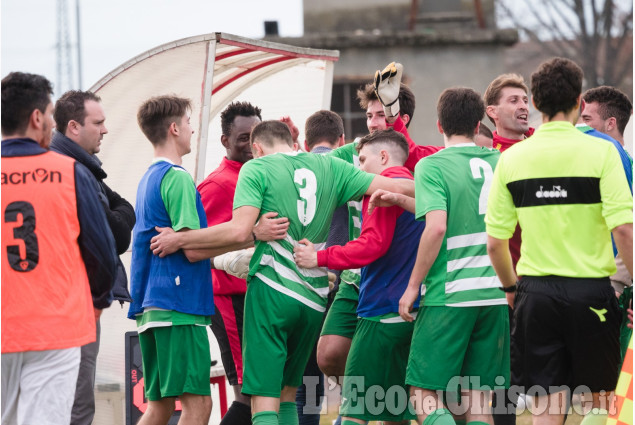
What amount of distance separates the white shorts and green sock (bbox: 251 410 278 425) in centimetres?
135

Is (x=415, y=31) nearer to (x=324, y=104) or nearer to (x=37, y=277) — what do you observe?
(x=324, y=104)

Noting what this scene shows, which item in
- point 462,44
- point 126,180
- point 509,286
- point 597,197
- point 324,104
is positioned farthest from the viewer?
point 462,44

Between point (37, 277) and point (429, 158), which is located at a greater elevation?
point (429, 158)

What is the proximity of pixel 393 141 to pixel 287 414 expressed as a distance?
78.1 inches

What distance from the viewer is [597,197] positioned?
5.12 m

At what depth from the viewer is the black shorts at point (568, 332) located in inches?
202

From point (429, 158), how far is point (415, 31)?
15945mm

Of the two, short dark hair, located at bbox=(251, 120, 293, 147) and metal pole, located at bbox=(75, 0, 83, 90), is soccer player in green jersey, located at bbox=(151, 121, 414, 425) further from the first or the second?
metal pole, located at bbox=(75, 0, 83, 90)

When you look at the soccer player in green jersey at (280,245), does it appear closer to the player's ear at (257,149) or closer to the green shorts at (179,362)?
the player's ear at (257,149)

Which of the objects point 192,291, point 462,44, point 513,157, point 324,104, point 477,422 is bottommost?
point 477,422

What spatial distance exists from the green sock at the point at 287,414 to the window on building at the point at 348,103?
582 inches

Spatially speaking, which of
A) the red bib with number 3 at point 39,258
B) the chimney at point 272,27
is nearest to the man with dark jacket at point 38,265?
the red bib with number 3 at point 39,258

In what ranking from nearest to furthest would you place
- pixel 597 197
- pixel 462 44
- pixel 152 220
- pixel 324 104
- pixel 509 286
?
pixel 597 197 → pixel 509 286 → pixel 152 220 → pixel 324 104 → pixel 462 44

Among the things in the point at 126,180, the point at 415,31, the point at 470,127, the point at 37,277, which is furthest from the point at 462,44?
the point at 37,277
